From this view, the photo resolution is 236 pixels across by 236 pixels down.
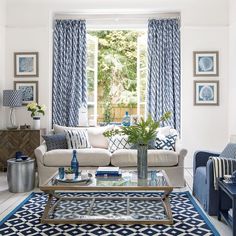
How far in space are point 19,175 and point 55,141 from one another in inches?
33.8

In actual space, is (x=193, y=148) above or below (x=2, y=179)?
above

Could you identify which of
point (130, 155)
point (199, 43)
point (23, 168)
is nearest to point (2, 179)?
point (23, 168)

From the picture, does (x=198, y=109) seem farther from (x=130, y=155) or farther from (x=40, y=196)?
(x=40, y=196)

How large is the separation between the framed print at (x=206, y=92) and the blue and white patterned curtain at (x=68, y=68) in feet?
7.14

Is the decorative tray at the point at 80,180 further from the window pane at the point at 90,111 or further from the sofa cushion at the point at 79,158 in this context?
the window pane at the point at 90,111

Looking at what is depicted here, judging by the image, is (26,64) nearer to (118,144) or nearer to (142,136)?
(118,144)

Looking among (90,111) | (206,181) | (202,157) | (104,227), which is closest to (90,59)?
(90,111)


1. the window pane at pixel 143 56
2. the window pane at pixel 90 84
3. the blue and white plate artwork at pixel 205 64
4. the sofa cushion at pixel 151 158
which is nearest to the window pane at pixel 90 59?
the window pane at pixel 90 84

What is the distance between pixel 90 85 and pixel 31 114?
1.40 m

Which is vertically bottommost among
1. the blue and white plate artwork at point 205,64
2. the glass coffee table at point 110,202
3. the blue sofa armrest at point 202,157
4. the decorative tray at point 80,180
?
the glass coffee table at point 110,202

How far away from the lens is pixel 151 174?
4.05m

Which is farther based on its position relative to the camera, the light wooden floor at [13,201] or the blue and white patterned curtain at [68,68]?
the blue and white patterned curtain at [68,68]

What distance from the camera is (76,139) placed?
17.6ft

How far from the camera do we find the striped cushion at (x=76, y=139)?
5.32 m
